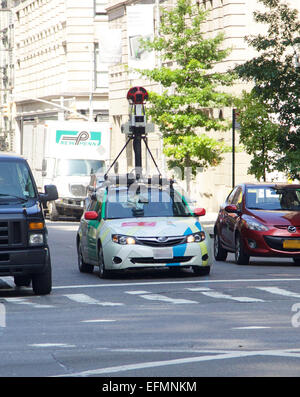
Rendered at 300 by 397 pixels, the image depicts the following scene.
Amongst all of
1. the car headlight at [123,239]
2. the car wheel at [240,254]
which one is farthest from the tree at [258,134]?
the car headlight at [123,239]

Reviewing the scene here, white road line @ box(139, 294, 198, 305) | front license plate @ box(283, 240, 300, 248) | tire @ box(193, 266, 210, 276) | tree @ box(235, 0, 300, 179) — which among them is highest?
tree @ box(235, 0, 300, 179)

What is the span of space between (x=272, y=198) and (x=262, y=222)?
3.32 ft

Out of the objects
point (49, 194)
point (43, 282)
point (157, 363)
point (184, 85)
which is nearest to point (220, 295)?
point (43, 282)

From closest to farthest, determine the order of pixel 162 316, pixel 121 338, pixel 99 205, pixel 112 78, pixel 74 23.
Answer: pixel 121 338 → pixel 162 316 → pixel 99 205 → pixel 112 78 → pixel 74 23

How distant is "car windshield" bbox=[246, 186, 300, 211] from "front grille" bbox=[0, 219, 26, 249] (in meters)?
7.41

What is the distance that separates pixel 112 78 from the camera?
69.6 m

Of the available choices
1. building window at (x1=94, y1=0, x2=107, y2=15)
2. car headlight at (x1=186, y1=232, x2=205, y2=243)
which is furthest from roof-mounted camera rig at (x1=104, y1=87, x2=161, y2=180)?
building window at (x1=94, y1=0, x2=107, y2=15)

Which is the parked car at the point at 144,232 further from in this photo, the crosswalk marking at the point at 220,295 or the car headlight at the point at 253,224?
the car headlight at the point at 253,224

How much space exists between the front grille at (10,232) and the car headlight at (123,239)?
294 cm

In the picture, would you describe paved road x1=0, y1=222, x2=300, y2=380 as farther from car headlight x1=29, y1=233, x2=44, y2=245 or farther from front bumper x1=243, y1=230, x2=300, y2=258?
front bumper x1=243, y1=230, x2=300, y2=258

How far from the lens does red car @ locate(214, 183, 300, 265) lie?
69.9 feet
